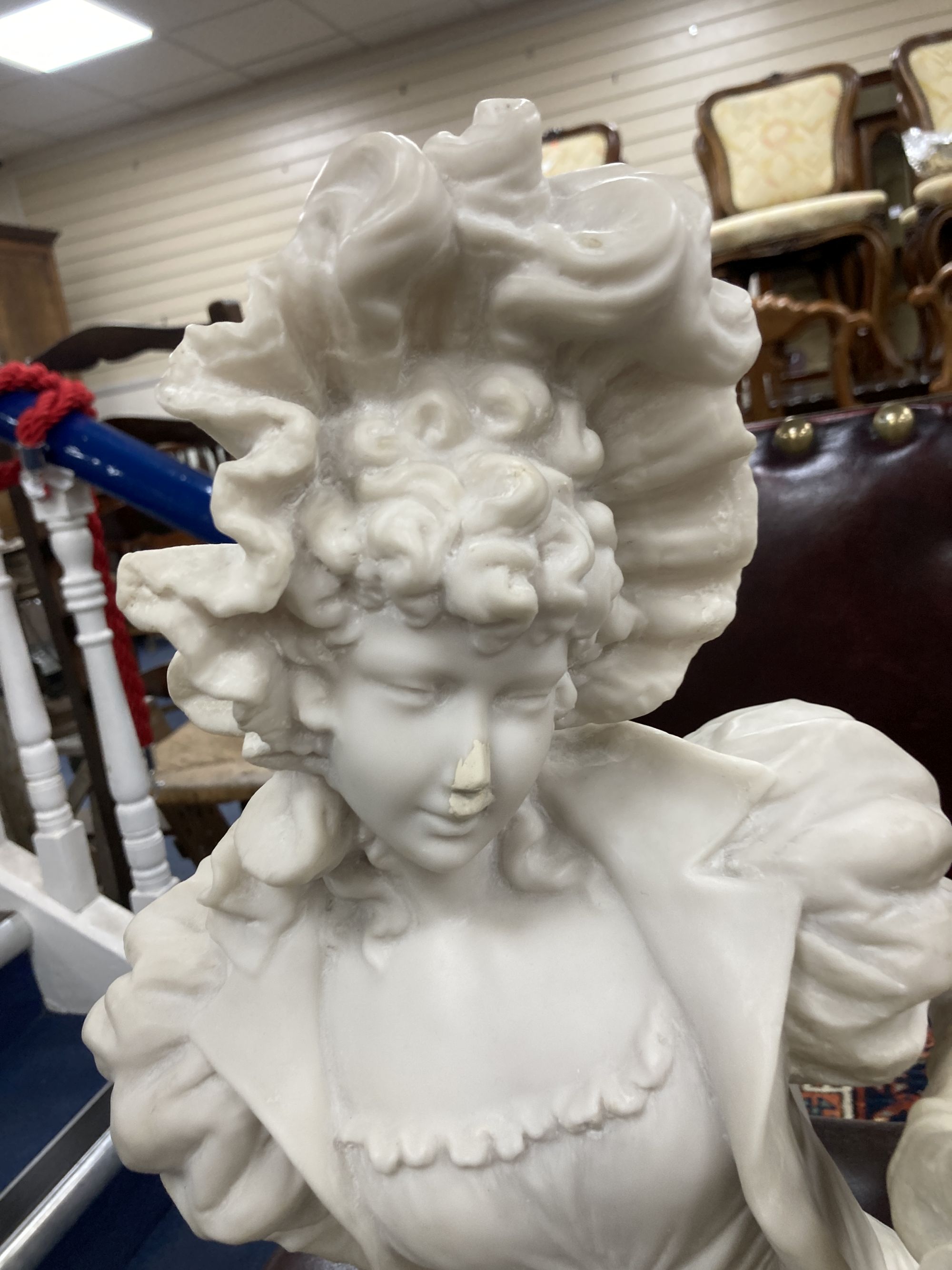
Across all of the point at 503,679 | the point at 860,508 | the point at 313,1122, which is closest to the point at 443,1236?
the point at 313,1122

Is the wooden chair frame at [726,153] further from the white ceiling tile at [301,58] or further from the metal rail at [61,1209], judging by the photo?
the metal rail at [61,1209]

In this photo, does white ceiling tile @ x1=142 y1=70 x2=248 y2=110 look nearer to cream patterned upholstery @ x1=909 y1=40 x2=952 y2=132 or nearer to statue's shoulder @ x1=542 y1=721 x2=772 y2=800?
cream patterned upholstery @ x1=909 y1=40 x2=952 y2=132

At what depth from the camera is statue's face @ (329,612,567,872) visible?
1.54ft

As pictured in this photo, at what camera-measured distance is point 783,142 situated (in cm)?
341

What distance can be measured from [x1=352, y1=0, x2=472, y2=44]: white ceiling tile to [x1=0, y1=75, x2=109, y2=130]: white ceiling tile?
123cm

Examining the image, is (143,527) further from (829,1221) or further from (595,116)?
(595,116)

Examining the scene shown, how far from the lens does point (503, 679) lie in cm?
48

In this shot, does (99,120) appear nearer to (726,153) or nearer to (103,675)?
(726,153)

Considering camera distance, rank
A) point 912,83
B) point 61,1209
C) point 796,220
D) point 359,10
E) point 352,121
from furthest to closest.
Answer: point 352,121 → point 359,10 → point 912,83 → point 796,220 → point 61,1209

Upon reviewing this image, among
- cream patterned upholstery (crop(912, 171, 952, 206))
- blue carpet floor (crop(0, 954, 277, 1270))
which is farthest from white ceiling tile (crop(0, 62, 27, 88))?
blue carpet floor (crop(0, 954, 277, 1270))

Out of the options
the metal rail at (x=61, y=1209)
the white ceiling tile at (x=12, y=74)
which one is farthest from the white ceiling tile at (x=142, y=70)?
the metal rail at (x=61, y=1209)

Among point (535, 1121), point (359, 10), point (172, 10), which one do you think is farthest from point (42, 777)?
point (359, 10)

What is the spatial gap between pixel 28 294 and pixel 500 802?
16.8 feet

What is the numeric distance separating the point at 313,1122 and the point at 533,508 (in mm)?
377
